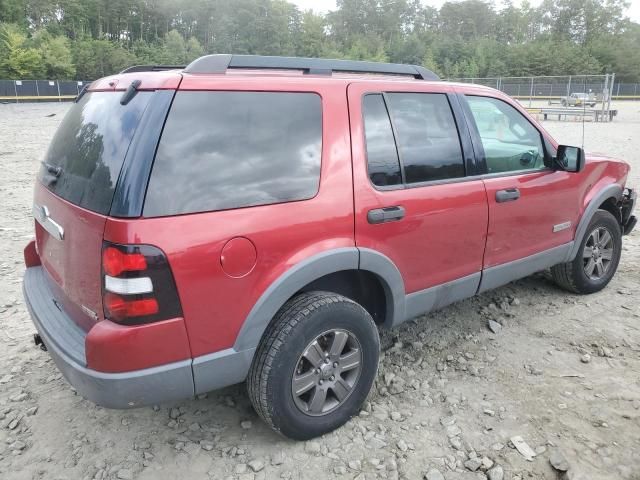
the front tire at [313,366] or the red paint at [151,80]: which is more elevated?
the red paint at [151,80]

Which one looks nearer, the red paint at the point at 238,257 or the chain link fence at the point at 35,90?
the red paint at the point at 238,257

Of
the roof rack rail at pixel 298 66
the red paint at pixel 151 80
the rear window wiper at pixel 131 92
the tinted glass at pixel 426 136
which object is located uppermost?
the roof rack rail at pixel 298 66

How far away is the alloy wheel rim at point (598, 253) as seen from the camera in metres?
4.42

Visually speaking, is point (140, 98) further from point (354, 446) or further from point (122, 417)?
point (354, 446)

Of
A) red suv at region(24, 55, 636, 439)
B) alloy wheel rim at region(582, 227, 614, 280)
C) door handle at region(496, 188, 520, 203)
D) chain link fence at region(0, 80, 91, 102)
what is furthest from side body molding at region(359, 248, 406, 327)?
chain link fence at region(0, 80, 91, 102)

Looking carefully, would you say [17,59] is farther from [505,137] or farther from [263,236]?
[263,236]

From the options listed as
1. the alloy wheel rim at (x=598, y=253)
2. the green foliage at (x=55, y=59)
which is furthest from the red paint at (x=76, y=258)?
the green foliage at (x=55, y=59)

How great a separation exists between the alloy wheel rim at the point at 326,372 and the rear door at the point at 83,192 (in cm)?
103

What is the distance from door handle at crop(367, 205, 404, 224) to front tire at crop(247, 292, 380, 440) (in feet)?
1.52

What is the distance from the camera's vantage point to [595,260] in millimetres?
4504

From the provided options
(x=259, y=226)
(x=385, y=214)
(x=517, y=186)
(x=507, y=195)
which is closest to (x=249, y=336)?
(x=259, y=226)

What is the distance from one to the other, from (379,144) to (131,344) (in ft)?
5.44

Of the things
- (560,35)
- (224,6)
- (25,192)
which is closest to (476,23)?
(560,35)

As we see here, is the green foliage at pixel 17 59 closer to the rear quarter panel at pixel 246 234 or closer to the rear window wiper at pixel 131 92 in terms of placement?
the rear window wiper at pixel 131 92
